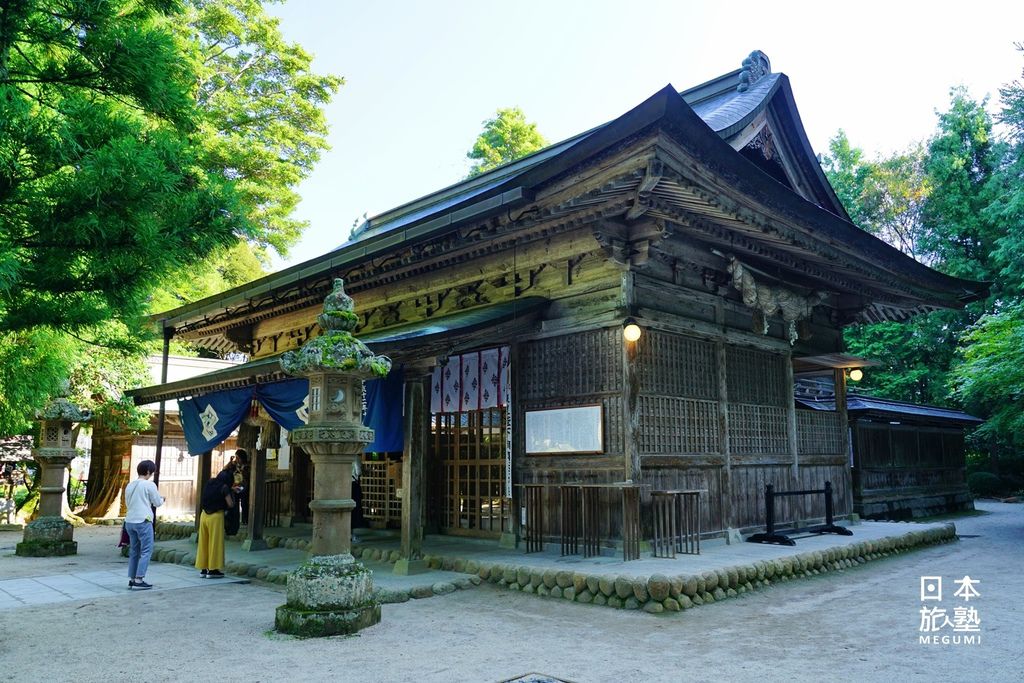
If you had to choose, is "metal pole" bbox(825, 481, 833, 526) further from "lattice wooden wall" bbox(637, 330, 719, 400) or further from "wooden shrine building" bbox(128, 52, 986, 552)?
"lattice wooden wall" bbox(637, 330, 719, 400)

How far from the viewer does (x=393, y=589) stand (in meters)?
8.25

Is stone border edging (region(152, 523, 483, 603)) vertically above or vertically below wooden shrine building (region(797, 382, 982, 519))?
below

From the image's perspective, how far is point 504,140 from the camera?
113 feet

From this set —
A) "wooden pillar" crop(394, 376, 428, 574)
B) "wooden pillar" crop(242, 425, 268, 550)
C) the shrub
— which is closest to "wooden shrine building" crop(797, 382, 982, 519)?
the shrub

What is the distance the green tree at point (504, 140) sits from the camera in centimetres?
3419

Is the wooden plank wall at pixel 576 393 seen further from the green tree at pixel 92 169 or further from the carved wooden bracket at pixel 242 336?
the carved wooden bracket at pixel 242 336

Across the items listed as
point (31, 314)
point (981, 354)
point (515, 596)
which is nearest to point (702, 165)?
point (515, 596)

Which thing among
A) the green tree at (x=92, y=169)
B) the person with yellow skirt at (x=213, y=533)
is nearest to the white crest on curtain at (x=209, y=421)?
the person with yellow skirt at (x=213, y=533)

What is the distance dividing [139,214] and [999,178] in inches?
1126

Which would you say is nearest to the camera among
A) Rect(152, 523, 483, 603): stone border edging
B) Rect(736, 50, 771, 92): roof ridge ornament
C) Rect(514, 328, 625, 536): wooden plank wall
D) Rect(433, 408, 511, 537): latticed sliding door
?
Rect(152, 523, 483, 603): stone border edging

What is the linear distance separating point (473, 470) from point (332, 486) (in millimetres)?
4883

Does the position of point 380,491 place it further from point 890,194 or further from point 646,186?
point 890,194

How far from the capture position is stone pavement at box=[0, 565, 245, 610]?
28.3 ft

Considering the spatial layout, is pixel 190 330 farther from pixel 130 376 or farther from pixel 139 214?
pixel 139 214
